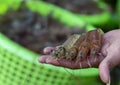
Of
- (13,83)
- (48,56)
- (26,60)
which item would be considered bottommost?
(13,83)

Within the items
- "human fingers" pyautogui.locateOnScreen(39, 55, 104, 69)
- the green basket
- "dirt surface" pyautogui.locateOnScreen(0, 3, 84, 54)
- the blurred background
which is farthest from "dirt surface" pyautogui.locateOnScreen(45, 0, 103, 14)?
"human fingers" pyautogui.locateOnScreen(39, 55, 104, 69)

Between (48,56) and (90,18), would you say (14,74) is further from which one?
(90,18)

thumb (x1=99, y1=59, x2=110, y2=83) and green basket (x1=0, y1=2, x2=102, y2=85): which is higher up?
thumb (x1=99, y1=59, x2=110, y2=83)

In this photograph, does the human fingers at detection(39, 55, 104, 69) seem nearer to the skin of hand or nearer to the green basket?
the skin of hand

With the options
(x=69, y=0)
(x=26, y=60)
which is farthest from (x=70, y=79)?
(x=69, y=0)

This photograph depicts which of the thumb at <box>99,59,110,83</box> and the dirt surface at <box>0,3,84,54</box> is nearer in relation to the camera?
the thumb at <box>99,59,110,83</box>

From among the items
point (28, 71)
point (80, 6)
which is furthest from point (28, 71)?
point (80, 6)
